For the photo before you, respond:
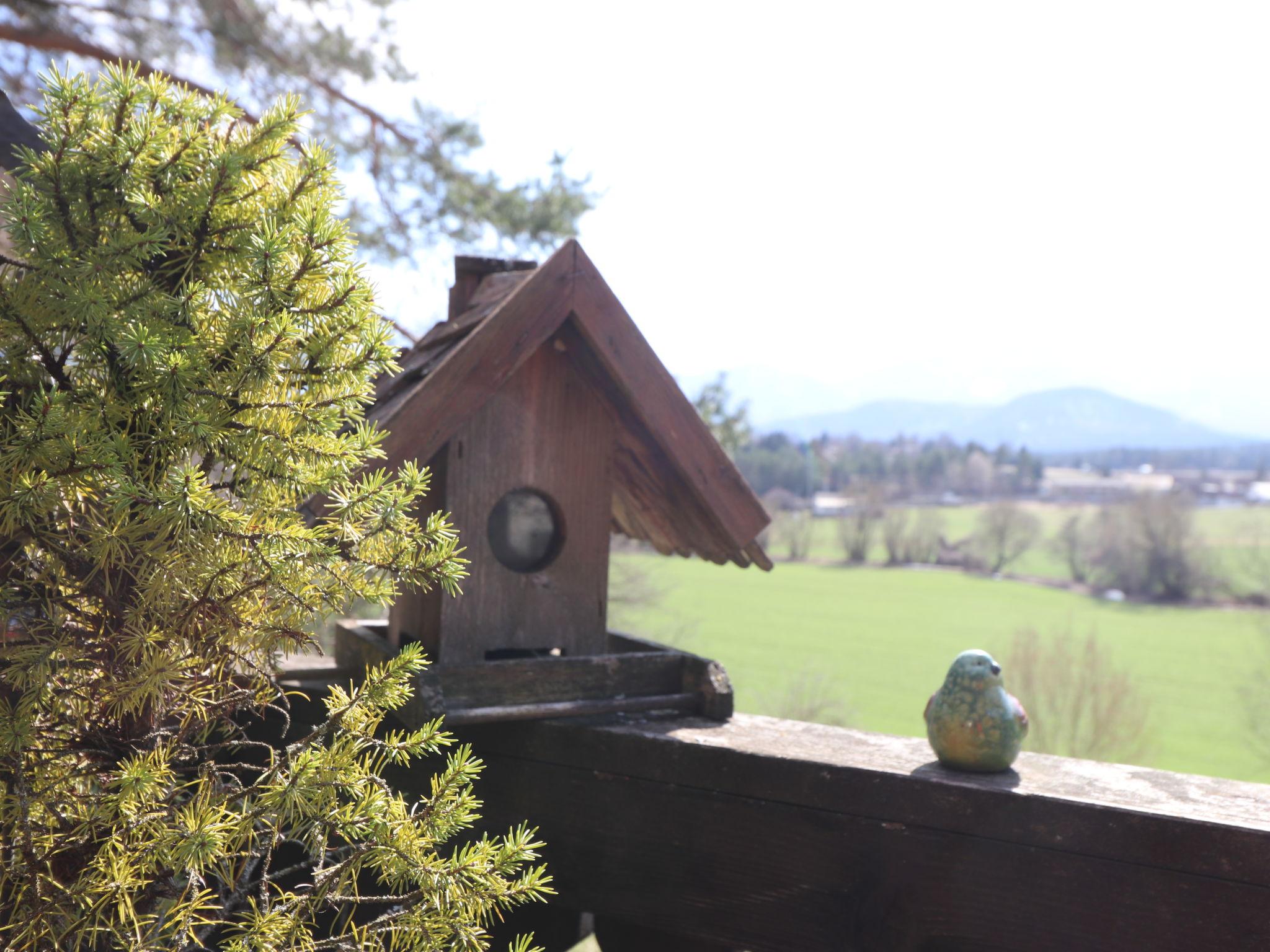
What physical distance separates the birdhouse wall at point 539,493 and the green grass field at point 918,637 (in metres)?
14.1

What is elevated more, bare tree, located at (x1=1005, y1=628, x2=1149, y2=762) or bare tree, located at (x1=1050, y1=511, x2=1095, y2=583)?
bare tree, located at (x1=1050, y1=511, x2=1095, y2=583)

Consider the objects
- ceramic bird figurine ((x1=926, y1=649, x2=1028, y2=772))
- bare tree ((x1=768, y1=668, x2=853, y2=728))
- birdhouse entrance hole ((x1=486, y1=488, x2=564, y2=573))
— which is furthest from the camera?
bare tree ((x1=768, y1=668, x2=853, y2=728))

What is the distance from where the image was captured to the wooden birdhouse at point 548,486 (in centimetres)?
182

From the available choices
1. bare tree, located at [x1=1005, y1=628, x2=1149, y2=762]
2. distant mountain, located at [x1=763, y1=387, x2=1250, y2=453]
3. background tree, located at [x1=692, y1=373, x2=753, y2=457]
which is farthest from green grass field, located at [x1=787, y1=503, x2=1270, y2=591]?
distant mountain, located at [x1=763, y1=387, x2=1250, y2=453]

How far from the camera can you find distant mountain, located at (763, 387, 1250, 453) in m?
66.9

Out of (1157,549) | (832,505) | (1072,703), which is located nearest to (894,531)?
(832,505)

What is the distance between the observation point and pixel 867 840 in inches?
63.0

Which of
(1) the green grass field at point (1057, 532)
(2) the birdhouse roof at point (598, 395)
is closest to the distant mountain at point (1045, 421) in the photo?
(1) the green grass field at point (1057, 532)

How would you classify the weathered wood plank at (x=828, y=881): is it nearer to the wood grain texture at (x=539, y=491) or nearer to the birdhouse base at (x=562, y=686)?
the birdhouse base at (x=562, y=686)

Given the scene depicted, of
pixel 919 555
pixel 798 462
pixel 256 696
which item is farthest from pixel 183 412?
pixel 919 555

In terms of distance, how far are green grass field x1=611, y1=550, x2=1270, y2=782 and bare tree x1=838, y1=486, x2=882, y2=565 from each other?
4039mm

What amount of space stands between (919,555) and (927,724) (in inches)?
1300

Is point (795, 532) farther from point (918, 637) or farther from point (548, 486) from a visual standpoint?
point (548, 486)

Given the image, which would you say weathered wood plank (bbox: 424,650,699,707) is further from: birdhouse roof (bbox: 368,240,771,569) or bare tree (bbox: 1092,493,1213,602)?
bare tree (bbox: 1092,493,1213,602)
